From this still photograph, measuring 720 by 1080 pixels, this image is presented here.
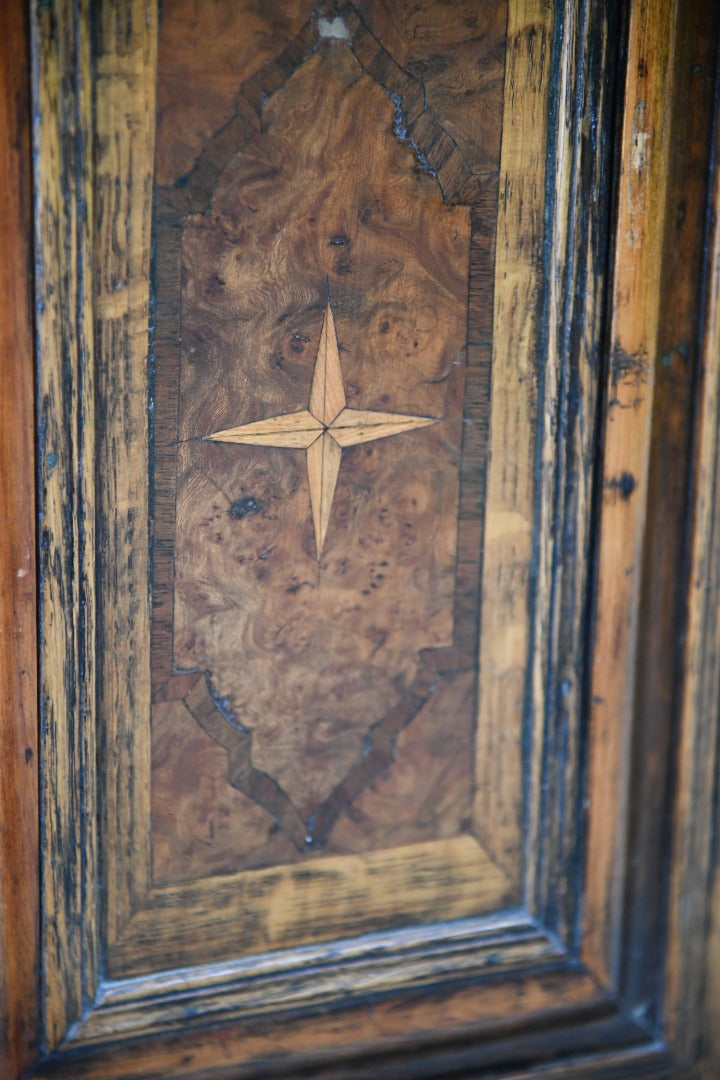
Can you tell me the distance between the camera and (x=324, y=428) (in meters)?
0.88

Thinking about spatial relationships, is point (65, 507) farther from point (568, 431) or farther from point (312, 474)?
point (568, 431)

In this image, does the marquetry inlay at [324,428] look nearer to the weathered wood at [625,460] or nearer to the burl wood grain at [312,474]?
the burl wood grain at [312,474]

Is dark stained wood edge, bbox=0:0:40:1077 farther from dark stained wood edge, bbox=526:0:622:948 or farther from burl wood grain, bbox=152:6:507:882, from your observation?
dark stained wood edge, bbox=526:0:622:948

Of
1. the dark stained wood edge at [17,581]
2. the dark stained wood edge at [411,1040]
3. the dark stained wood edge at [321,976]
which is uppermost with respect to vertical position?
the dark stained wood edge at [17,581]

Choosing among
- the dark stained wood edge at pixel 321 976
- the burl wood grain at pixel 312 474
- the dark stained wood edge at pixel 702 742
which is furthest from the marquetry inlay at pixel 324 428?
the dark stained wood edge at pixel 321 976

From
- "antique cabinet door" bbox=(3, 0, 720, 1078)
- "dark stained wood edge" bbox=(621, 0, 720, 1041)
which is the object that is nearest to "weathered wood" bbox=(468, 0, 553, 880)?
"antique cabinet door" bbox=(3, 0, 720, 1078)

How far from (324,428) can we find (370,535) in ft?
0.34

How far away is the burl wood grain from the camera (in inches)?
32.4

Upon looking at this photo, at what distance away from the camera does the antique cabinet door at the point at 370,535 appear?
2.64 feet

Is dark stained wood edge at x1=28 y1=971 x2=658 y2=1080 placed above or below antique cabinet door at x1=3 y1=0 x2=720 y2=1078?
below

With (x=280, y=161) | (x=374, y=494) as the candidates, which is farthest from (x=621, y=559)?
(x=280, y=161)

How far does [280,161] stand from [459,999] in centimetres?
76

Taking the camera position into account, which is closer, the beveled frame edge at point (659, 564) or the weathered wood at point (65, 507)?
the weathered wood at point (65, 507)

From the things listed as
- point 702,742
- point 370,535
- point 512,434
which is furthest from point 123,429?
point 702,742
